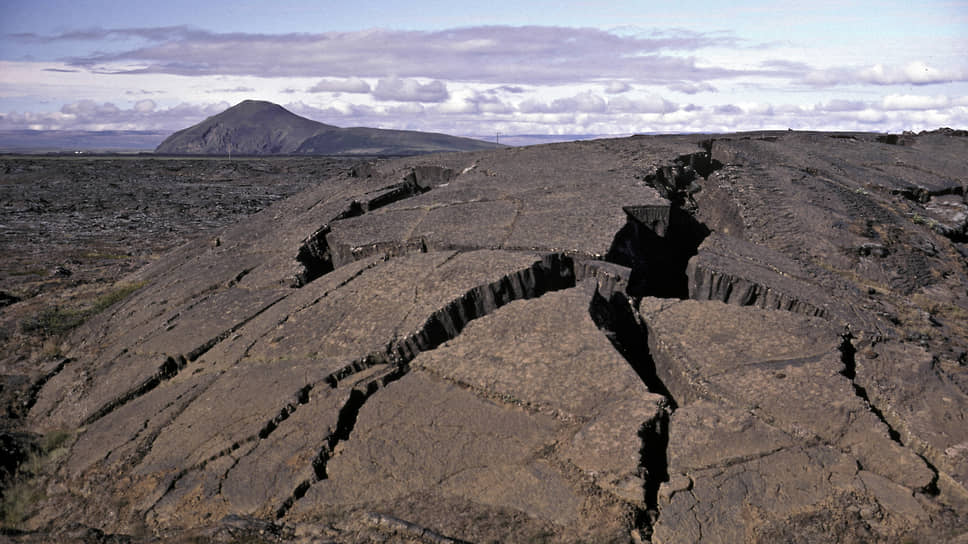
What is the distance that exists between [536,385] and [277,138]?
16837 centimetres

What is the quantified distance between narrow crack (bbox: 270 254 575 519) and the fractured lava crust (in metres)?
0.01

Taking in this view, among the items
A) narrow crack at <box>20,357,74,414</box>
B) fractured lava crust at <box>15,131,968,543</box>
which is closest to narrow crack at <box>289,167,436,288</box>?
fractured lava crust at <box>15,131,968,543</box>

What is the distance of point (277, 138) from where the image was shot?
520 feet

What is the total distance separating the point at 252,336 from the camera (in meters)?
3.46

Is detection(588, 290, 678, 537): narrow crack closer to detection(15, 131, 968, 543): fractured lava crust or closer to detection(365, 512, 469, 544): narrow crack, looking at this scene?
detection(15, 131, 968, 543): fractured lava crust

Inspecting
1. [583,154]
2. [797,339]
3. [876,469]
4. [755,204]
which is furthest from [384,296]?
[583,154]

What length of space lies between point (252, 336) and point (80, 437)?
3.08 ft

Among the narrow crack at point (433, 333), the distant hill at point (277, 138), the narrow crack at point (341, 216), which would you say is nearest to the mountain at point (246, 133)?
the distant hill at point (277, 138)

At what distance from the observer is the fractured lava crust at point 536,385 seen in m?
2.08

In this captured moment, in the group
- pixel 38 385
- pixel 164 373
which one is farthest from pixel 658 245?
pixel 38 385

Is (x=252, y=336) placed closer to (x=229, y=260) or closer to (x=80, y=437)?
(x=80, y=437)

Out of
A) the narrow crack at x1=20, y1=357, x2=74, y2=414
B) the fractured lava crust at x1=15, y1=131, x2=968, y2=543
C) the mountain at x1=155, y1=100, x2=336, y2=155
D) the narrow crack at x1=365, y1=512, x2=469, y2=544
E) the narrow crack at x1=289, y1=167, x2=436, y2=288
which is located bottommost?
the narrow crack at x1=20, y1=357, x2=74, y2=414

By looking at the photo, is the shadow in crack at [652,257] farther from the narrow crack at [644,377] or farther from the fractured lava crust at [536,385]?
the narrow crack at [644,377]

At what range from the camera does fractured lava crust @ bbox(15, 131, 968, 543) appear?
6.84 ft
